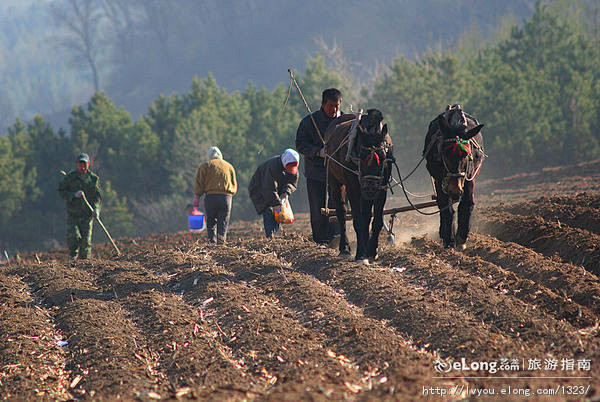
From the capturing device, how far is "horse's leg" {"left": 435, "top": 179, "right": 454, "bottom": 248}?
9719 millimetres

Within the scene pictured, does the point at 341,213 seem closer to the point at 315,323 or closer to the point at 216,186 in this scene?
the point at 315,323

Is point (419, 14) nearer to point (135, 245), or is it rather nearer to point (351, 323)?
point (135, 245)

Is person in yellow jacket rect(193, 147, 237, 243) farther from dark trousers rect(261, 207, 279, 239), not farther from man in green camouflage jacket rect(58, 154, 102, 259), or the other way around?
man in green camouflage jacket rect(58, 154, 102, 259)

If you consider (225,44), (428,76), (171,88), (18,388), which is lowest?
(18,388)

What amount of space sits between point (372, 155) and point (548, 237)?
11.3 feet

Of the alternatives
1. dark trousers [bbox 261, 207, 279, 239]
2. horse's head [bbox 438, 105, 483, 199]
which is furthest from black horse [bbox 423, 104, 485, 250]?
dark trousers [bbox 261, 207, 279, 239]

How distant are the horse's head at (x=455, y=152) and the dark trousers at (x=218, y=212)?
509cm

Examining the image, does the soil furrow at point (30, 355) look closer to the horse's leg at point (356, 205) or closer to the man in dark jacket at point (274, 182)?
the horse's leg at point (356, 205)

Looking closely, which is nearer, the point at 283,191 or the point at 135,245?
the point at 283,191

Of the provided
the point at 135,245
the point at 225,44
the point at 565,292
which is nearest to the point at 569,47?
the point at 135,245

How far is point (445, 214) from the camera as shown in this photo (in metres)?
9.78

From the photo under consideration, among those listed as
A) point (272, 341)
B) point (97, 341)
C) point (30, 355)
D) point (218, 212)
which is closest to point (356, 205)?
point (272, 341)

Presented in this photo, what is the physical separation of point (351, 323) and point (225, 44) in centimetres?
10182

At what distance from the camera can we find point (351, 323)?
692 centimetres
